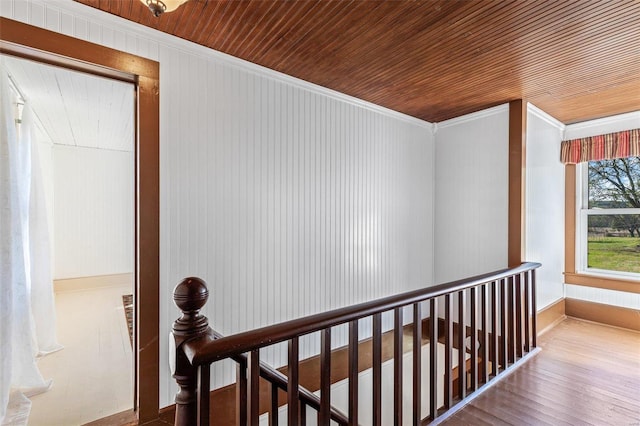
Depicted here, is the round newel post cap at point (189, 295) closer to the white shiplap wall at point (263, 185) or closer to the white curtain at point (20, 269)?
the white shiplap wall at point (263, 185)

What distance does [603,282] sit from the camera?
3449 mm

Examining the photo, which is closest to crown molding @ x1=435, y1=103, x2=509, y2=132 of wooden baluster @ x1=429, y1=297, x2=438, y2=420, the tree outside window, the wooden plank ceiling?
the wooden plank ceiling

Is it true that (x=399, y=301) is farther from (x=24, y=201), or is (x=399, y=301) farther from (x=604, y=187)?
(x=604, y=187)

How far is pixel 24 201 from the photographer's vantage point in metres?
2.49

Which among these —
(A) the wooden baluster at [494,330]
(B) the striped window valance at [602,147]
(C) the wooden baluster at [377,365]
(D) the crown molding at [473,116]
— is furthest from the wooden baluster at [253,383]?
(B) the striped window valance at [602,147]

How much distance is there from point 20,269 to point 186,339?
6.40ft

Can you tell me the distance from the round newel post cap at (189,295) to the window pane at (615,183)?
14.6ft

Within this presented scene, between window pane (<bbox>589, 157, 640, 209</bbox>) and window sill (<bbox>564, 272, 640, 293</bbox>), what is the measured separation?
32.0 inches

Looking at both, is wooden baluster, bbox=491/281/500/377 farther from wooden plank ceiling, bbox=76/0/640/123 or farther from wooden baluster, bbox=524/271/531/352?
wooden plank ceiling, bbox=76/0/640/123

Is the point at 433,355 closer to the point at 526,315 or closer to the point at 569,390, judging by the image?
the point at 569,390

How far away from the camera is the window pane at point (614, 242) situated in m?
3.32

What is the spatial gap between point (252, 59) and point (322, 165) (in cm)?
106

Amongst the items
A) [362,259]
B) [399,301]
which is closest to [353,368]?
[399,301]

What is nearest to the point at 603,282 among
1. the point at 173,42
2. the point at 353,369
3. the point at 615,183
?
the point at 615,183
